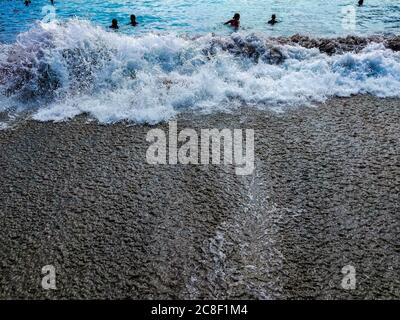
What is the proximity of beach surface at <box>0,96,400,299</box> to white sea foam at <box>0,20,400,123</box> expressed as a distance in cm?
72

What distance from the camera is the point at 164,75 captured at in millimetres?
6195

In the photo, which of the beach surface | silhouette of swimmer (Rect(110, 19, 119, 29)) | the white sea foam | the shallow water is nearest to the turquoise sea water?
silhouette of swimmer (Rect(110, 19, 119, 29))

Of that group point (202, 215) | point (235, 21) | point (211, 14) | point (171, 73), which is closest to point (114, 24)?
point (211, 14)

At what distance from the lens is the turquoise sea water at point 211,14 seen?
10.3 m

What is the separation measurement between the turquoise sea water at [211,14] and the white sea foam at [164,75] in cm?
359

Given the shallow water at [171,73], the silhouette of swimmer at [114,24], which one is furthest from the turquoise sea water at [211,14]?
the shallow water at [171,73]

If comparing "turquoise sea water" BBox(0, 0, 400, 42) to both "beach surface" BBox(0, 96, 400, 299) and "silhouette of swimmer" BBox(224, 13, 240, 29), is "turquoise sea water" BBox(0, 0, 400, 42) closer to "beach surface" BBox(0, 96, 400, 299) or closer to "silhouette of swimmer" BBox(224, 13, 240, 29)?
"silhouette of swimmer" BBox(224, 13, 240, 29)

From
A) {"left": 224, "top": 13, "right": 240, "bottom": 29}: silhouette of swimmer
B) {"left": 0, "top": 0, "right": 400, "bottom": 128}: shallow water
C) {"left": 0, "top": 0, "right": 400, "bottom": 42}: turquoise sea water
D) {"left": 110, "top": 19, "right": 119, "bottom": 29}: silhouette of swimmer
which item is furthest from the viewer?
{"left": 110, "top": 19, "right": 119, "bottom": 29}: silhouette of swimmer

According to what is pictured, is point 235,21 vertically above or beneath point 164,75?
above

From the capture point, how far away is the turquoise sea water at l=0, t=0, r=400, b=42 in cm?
1034

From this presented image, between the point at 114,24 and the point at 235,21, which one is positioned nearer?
the point at 235,21

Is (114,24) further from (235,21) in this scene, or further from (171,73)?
(171,73)

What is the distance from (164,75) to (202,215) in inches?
144

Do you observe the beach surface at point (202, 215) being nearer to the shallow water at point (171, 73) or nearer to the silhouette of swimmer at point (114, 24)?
the shallow water at point (171, 73)
